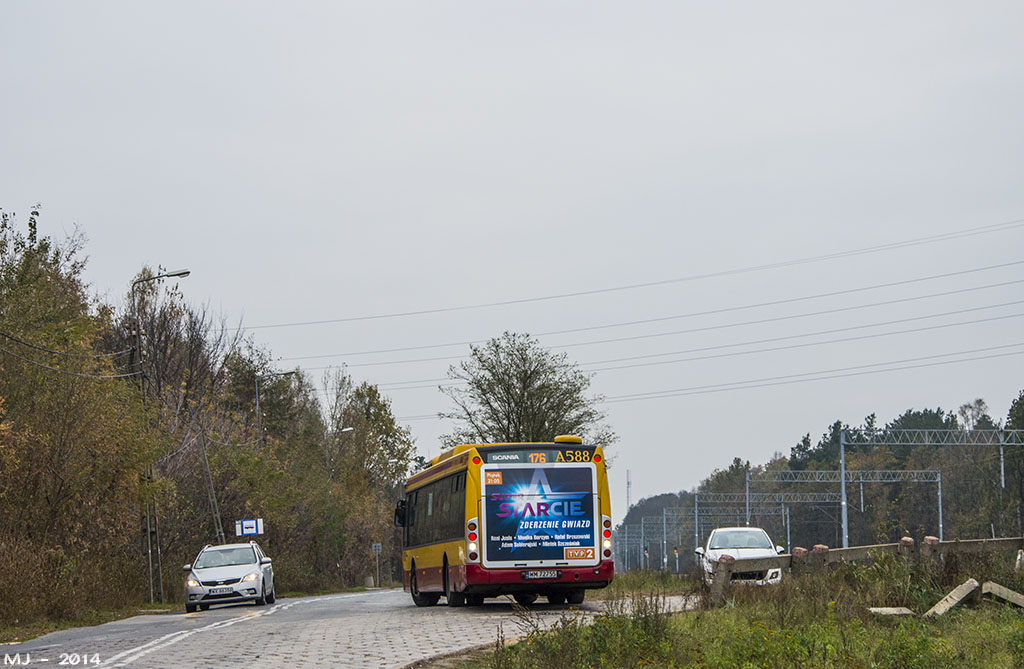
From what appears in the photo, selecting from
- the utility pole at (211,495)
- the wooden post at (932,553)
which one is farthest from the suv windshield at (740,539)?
the utility pole at (211,495)

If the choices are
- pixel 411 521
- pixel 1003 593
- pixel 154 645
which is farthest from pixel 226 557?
pixel 1003 593

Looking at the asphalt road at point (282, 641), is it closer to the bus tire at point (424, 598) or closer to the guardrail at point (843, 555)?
the guardrail at point (843, 555)

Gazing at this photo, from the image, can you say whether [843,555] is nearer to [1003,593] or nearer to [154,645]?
[1003,593]

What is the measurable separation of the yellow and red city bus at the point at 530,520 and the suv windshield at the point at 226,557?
11.3 metres

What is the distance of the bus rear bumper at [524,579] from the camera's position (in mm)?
23391

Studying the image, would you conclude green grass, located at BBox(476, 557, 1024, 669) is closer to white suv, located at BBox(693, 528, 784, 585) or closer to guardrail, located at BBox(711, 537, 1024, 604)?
guardrail, located at BBox(711, 537, 1024, 604)

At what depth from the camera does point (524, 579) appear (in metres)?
23.5

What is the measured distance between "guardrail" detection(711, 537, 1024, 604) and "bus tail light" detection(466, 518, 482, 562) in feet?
19.3

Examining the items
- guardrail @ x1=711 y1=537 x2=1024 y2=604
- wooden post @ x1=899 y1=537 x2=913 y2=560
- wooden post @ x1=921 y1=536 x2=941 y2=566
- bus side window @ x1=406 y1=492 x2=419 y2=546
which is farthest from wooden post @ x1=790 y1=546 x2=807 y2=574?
bus side window @ x1=406 y1=492 x2=419 y2=546

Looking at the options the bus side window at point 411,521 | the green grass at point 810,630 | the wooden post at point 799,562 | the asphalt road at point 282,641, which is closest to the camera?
the green grass at point 810,630

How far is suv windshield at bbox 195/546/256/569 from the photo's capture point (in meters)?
34.0

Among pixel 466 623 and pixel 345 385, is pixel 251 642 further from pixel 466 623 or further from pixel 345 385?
pixel 345 385

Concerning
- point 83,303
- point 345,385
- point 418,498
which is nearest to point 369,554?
point 345,385

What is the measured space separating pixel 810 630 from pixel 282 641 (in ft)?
25.1
